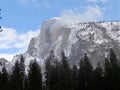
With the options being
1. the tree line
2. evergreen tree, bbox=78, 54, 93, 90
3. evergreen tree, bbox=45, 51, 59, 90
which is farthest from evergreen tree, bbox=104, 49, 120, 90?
evergreen tree, bbox=45, 51, 59, 90

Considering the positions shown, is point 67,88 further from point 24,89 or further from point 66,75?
point 24,89

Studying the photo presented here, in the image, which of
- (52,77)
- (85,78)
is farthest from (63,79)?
(85,78)

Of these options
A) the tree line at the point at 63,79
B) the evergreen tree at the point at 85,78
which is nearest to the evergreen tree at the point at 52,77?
the tree line at the point at 63,79

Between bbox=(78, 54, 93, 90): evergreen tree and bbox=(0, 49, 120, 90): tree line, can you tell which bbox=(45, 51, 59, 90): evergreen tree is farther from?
bbox=(78, 54, 93, 90): evergreen tree

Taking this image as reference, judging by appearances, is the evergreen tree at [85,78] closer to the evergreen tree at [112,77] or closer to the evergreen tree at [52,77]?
the evergreen tree at [112,77]

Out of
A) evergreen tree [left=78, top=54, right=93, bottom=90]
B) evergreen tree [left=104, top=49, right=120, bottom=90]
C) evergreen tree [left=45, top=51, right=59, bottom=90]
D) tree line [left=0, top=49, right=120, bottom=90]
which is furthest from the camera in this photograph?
evergreen tree [left=78, top=54, right=93, bottom=90]

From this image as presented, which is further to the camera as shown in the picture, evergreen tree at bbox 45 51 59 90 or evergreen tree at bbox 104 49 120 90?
evergreen tree at bbox 45 51 59 90

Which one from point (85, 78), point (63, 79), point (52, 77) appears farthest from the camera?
point (85, 78)

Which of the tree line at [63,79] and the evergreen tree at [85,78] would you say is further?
the evergreen tree at [85,78]

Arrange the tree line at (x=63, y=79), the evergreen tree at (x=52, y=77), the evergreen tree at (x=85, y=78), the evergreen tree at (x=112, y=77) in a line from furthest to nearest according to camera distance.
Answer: the evergreen tree at (x=85, y=78) < the evergreen tree at (x=52, y=77) < the evergreen tree at (x=112, y=77) < the tree line at (x=63, y=79)

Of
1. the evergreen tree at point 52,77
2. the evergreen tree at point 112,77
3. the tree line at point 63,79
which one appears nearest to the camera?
the tree line at point 63,79

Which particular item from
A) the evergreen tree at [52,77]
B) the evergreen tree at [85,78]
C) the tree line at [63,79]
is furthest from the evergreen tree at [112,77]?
the evergreen tree at [52,77]

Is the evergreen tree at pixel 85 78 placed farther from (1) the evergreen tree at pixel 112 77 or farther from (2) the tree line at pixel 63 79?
(1) the evergreen tree at pixel 112 77

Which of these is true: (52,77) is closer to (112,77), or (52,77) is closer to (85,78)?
(85,78)
